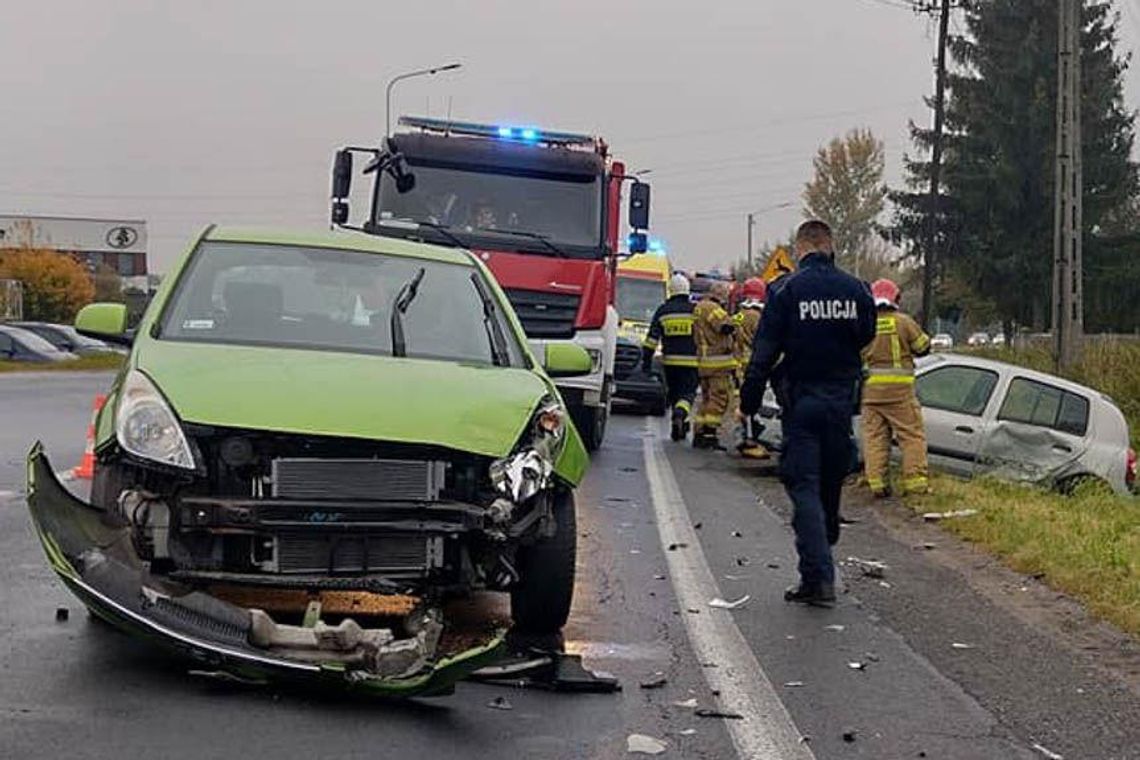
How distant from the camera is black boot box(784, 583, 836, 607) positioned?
7.50 m

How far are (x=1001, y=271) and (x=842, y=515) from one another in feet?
138

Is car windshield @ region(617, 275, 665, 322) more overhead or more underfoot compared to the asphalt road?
more overhead

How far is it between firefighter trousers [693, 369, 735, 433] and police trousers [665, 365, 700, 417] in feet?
1.27

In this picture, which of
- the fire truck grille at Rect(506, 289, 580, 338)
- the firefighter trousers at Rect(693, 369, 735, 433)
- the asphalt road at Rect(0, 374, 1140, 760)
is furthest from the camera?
the firefighter trousers at Rect(693, 369, 735, 433)

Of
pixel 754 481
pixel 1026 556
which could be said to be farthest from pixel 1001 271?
pixel 1026 556

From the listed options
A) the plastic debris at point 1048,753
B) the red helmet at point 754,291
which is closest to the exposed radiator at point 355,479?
the plastic debris at point 1048,753

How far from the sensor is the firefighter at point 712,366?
16.2m

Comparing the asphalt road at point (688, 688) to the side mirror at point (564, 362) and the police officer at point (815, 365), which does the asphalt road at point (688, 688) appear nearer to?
the police officer at point (815, 365)

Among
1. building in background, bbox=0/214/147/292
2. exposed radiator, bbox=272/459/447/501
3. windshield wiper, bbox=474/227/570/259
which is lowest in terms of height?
exposed radiator, bbox=272/459/447/501

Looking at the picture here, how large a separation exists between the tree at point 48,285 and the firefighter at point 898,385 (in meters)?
58.3

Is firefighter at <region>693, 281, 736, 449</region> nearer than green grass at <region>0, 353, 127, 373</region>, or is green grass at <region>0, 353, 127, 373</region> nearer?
firefighter at <region>693, 281, 736, 449</region>

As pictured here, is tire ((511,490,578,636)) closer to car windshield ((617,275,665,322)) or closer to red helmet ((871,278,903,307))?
red helmet ((871,278,903,307))

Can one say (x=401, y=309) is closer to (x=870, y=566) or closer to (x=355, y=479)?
(x=355, y=479)

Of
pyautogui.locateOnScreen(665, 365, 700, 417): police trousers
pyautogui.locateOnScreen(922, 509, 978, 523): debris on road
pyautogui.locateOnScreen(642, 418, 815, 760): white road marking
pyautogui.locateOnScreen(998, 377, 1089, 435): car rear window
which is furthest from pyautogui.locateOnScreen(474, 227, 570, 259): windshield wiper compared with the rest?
pyautogui.locateOnScreen(998, 377, 1089, 435): car rear window
